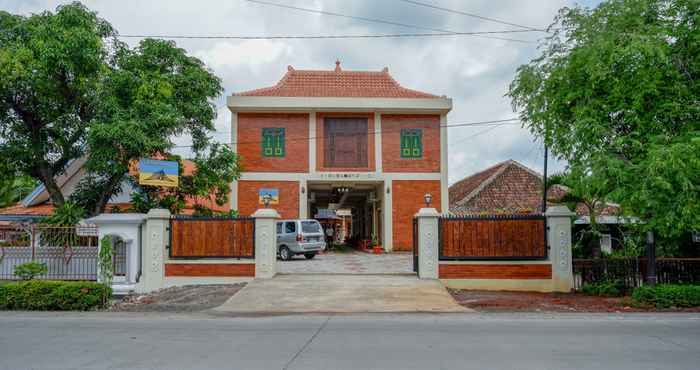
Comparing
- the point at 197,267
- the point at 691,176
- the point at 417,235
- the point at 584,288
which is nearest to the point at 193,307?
the point at 197,267

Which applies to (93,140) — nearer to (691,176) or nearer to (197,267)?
(197,267)

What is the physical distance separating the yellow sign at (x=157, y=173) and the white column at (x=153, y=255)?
118 cm

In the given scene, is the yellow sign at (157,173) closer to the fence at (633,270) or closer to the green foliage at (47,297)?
the green foliage at (47,297)

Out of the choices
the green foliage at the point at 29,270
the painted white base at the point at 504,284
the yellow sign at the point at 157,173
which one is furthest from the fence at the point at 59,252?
the painted white base at the point at 504,284

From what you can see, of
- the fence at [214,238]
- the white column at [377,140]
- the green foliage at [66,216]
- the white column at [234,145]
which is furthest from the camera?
the white column at [377,140]

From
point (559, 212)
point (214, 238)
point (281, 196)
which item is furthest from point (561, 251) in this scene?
point (281, 196)

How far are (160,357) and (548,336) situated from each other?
5925 millimetres

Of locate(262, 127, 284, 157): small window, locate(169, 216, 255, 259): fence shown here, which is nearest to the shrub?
locate(169, 216, 255, 259): fence

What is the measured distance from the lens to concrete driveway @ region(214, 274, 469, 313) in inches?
476

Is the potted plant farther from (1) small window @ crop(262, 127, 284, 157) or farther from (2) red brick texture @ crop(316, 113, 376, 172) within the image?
(1) small window @ crop(262, 127, 284, 157)

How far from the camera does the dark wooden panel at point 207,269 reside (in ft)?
50.5

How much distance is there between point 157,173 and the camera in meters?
16.2

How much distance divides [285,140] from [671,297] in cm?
1939

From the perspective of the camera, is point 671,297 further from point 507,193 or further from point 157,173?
point 507,193
